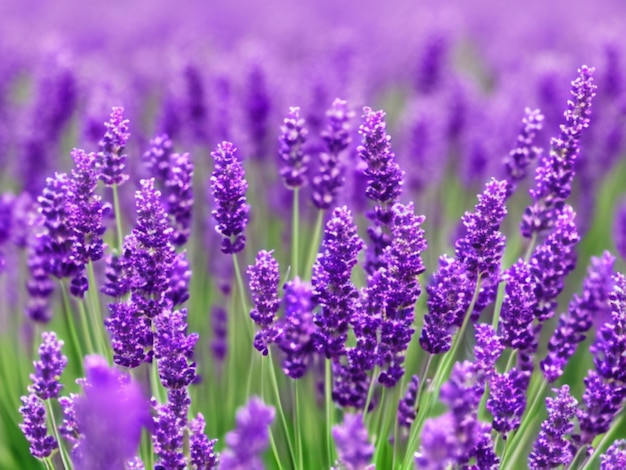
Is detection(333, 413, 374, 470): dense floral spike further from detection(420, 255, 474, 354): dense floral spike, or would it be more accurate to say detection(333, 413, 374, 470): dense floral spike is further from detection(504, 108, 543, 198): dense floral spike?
detection(504, 108, 543, 198): dense floral spike

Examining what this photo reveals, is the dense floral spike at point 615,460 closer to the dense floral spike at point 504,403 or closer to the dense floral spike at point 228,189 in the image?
the dense floral spike at point 504,403

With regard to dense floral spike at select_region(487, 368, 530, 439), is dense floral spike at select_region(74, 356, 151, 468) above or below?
below

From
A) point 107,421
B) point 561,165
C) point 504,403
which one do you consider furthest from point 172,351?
point 561,165

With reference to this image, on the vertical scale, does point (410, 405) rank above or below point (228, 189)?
below

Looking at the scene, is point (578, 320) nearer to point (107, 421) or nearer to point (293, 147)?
point (293, 147)

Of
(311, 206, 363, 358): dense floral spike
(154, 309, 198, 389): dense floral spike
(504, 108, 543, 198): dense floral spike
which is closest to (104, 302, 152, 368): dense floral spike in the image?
(154, 309, 198, 389): dense floral spike

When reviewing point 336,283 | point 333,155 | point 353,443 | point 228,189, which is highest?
point 333,155
